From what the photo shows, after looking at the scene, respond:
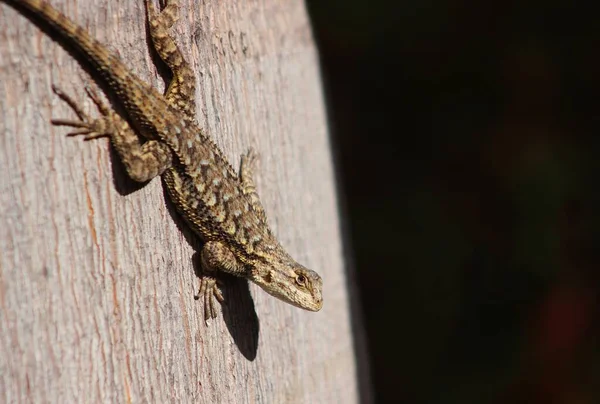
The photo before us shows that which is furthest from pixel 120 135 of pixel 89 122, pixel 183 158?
pixel 183 158

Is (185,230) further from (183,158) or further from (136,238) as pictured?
(136,238)

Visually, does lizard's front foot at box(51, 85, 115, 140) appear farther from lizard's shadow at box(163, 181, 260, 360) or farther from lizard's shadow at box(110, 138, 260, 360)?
lizard's shadow at box(163, 181, 260, 360)

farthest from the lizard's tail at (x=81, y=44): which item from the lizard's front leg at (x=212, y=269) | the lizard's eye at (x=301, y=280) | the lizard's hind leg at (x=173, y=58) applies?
the lizard's eye at (x=301, y=280)

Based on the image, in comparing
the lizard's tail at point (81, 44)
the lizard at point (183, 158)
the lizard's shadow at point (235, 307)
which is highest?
the lizard's tail at point (81, 44)

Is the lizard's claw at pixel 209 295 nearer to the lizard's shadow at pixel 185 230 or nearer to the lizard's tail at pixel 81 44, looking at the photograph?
the lizard's shadow at pixel 185 230

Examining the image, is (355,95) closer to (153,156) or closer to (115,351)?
(153,156)

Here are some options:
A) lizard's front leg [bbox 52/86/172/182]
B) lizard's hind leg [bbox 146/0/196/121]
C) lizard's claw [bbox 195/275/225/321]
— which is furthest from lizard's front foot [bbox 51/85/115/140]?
Result: lizard's claw [bbox 195/275/225/321]

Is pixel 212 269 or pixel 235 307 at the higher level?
pixel 212 269

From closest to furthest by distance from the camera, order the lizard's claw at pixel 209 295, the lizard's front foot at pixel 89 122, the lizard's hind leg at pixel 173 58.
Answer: the lizard's front foot at pixel 89 122 < the lizard's hind leg at pixel 173 58 < the lizard's claw at pixel 209 295
